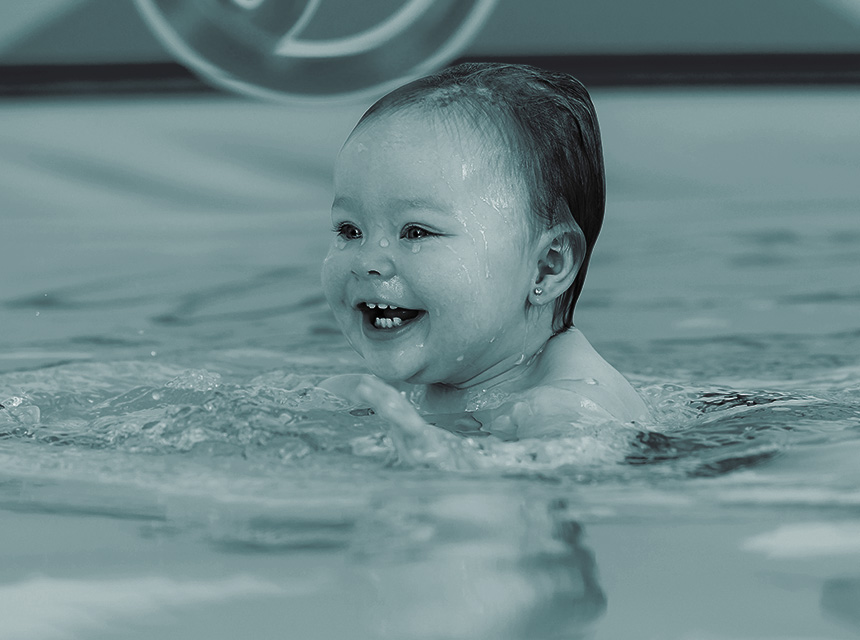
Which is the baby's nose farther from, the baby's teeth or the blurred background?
the blurred background

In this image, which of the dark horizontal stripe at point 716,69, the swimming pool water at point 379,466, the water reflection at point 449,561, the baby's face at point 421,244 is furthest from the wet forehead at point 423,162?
the dark horizontal stripe at point 716,69

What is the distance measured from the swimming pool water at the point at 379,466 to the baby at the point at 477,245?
0.35ft

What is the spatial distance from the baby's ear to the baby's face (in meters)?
0.04

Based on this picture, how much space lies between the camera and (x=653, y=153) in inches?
151

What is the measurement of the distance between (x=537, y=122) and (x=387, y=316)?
0.89 ft

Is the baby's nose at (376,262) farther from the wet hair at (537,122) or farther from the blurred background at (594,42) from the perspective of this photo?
the blurred background at (594,42)

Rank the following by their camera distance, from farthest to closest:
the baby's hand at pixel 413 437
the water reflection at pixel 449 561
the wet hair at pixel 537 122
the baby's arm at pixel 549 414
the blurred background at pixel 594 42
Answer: the blurred background at pixel 594 42 → the wet hair at pixel 537 122 → the baby's arm at pixel 549 414 → the baby's hand at pixel 413 437 → the water reflection at pixel 449 561

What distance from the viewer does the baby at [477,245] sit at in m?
1.32

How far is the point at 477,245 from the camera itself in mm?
1341

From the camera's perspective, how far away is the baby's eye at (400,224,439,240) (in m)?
1.33

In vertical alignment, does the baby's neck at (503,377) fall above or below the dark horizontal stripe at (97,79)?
below

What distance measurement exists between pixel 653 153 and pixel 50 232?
179 cm

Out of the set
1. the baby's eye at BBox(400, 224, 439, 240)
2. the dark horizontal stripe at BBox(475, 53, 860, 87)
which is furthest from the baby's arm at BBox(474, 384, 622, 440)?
the dark horizontal stripe at BBox(475, 53, 860, 87)

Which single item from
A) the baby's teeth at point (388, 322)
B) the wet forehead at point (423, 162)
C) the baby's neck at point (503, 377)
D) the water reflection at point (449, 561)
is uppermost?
the wet forehead at point (423, 162)
